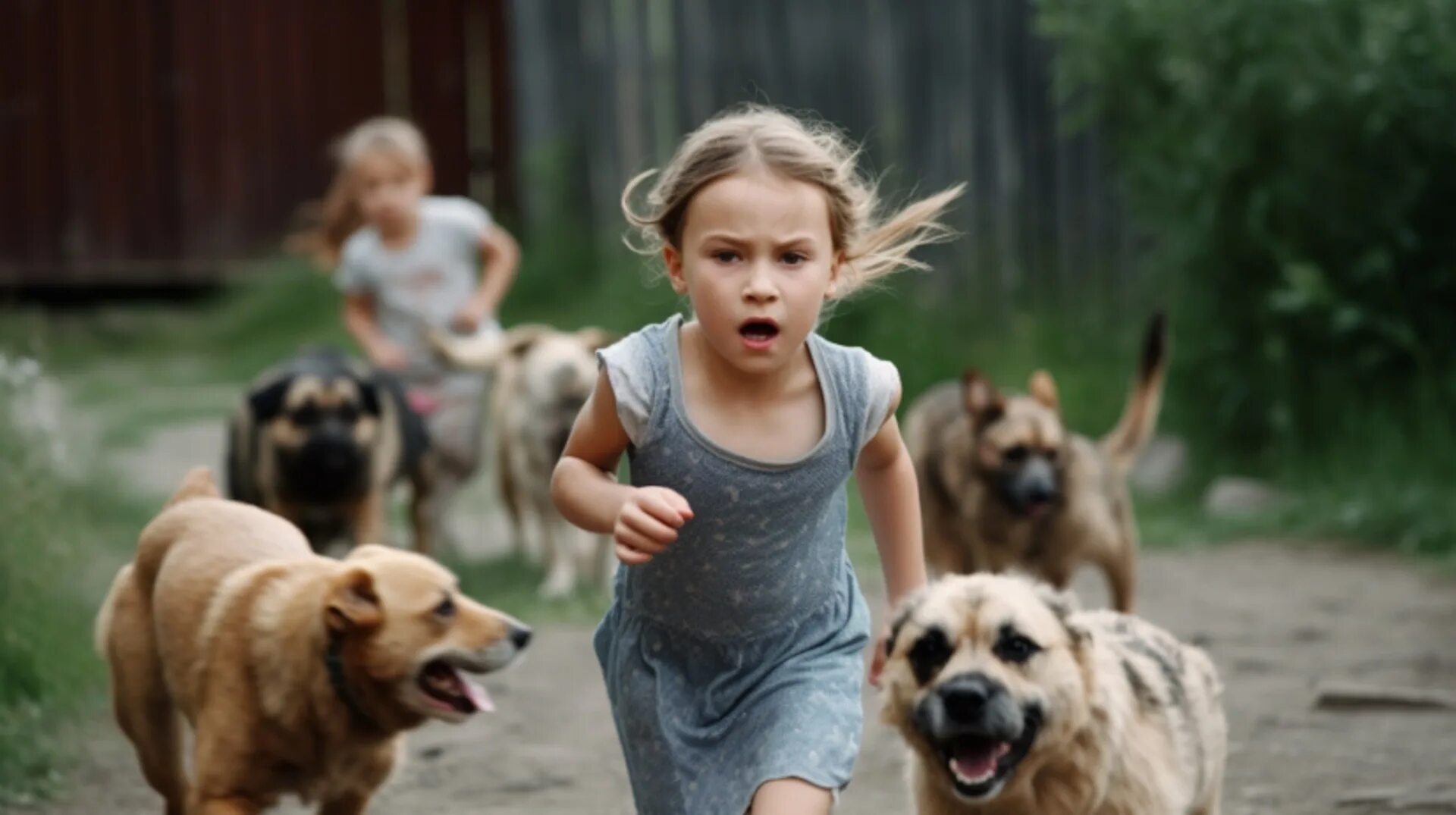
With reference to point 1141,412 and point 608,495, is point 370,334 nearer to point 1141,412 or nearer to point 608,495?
point 1141,412

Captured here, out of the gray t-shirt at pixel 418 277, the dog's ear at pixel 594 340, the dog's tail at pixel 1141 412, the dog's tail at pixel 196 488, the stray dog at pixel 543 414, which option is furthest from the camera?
the gray t-shirt at pixel 418 277

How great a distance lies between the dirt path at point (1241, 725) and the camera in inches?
Result: 233

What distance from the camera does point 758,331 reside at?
411 cm

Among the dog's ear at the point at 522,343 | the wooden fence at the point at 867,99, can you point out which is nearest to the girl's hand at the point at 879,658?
the dog's ear at the point at 522,343

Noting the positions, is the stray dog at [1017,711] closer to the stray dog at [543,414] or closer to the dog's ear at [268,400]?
the dog's ear at [268,400]

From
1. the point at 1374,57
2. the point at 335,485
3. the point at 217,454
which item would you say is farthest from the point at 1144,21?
the point at 217,454

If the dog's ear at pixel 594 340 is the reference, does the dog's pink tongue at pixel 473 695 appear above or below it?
above

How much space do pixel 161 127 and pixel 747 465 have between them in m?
16.8

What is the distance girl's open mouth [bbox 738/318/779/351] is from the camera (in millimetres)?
4070

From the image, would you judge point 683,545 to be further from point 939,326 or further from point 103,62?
point 103,62

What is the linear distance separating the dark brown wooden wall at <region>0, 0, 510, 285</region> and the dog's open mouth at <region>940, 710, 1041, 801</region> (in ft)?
53.5

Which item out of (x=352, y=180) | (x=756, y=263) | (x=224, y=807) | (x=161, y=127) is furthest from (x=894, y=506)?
(x=161, y=127)

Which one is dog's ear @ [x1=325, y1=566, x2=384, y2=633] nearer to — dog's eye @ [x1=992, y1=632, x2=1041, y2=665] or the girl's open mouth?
the girl's open mouth

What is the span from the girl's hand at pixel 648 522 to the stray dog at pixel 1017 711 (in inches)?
31.6
